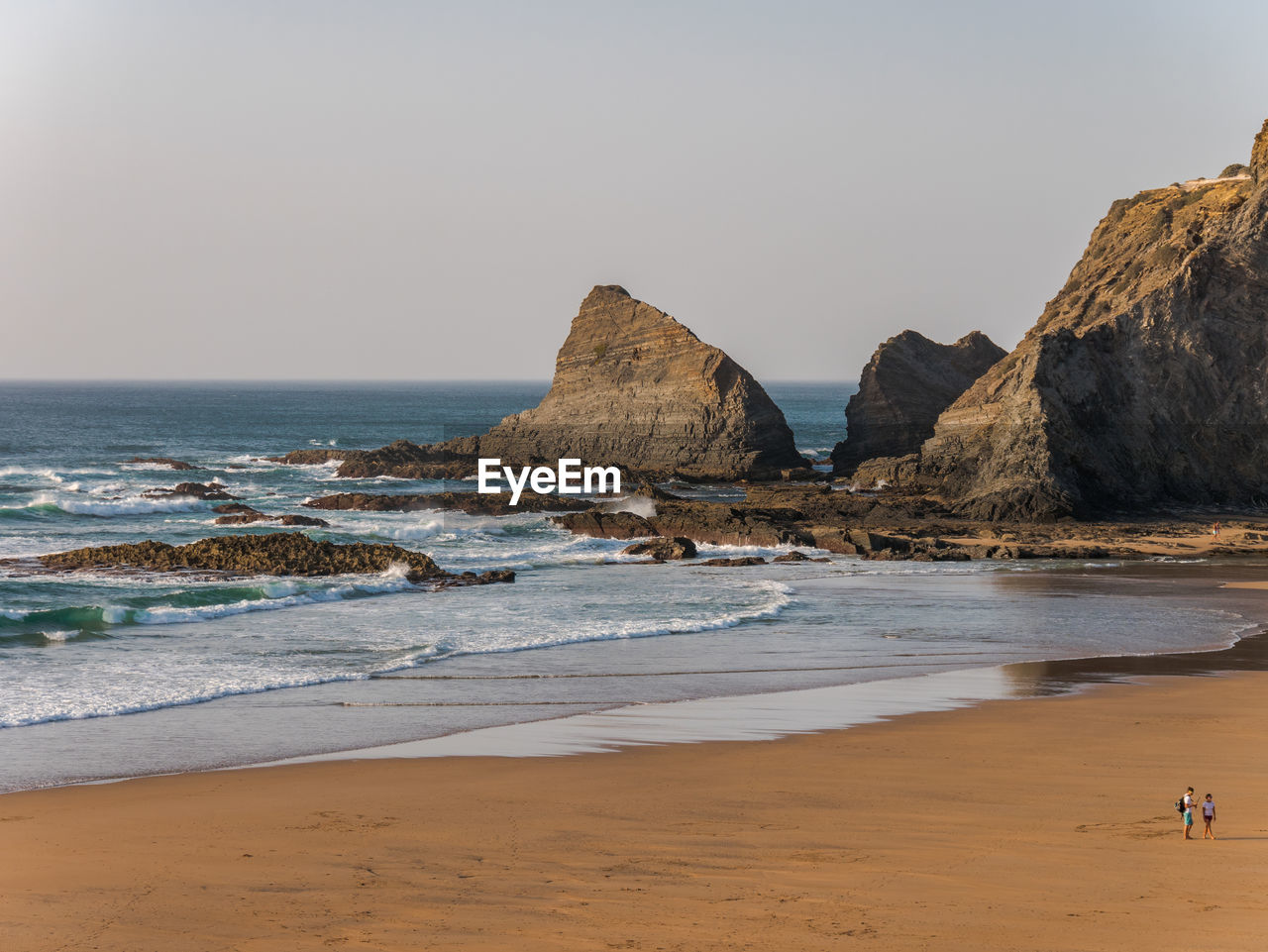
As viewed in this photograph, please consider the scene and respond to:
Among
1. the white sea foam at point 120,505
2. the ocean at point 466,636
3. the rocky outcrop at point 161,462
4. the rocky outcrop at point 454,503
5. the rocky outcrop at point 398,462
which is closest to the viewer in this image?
the ocean at point 466,636

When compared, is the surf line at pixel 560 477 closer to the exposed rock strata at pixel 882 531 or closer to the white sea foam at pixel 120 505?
the exposed rock strata at pixel 882 531

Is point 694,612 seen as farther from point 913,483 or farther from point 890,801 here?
point 913,483

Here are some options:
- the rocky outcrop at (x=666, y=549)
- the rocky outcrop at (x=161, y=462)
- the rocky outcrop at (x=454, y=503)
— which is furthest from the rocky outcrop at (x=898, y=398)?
the rocky outcrop at (x=161, y=462)

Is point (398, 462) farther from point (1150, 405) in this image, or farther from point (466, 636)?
point (466, 636)

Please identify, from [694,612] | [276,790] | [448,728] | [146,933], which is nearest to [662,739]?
[448,728]

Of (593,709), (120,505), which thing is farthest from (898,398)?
(593,709)

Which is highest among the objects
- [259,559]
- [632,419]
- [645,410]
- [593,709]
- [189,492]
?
[645,410]

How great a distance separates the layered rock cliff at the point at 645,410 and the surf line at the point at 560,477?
66.1 inches

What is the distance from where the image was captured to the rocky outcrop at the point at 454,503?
4647cm

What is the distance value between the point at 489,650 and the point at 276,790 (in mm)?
8839

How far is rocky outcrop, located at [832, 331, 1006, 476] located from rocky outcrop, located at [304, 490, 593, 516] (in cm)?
2023

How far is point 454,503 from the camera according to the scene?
47219 mm

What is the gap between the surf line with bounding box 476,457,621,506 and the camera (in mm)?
57375

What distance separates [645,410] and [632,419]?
2.98ft
